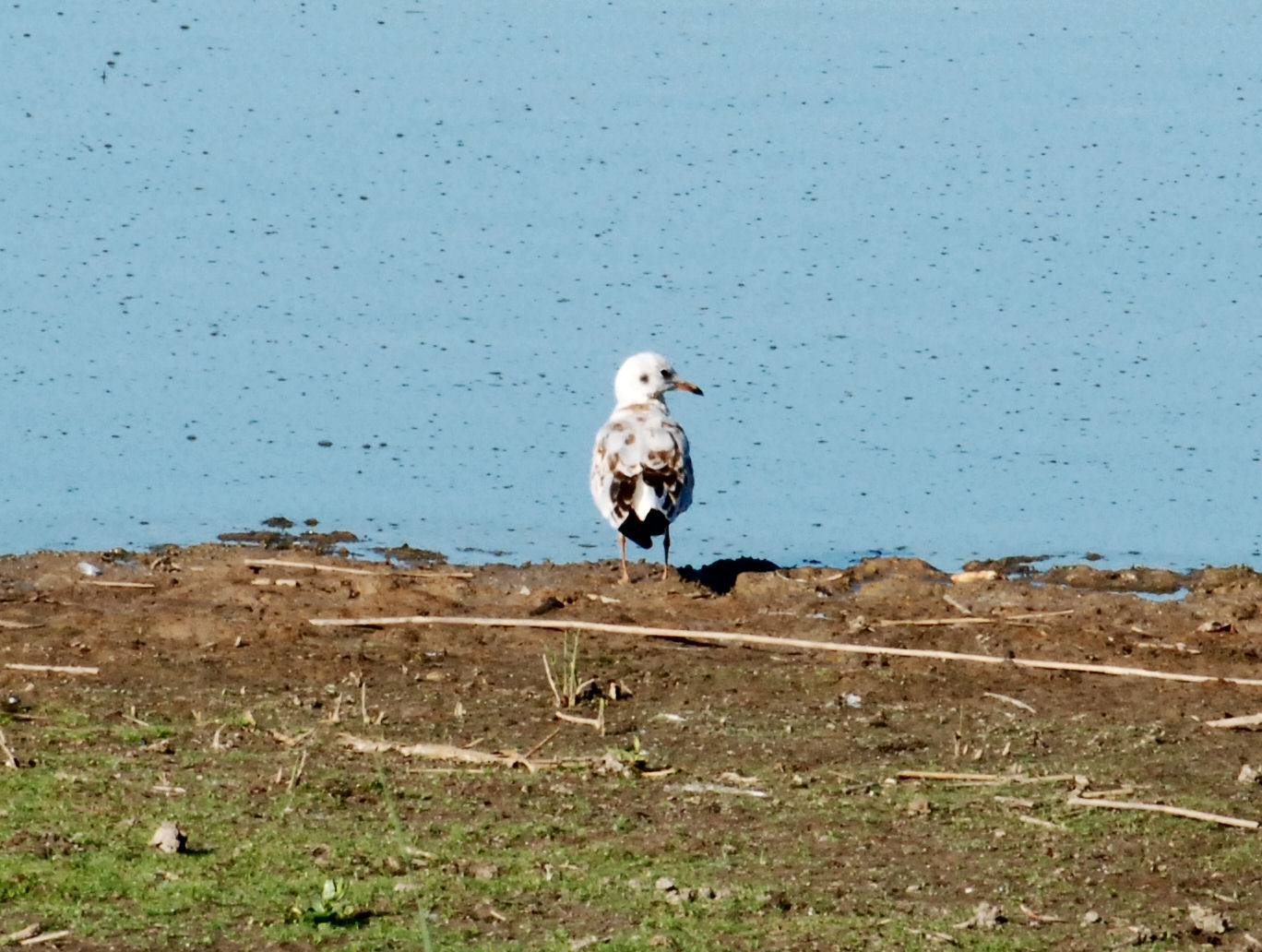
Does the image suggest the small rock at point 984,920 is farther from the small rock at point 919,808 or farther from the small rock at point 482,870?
the small rock at point 482,870

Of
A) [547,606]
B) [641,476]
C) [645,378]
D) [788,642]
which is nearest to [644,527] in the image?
[641,476]

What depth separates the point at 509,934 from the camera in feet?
16.1

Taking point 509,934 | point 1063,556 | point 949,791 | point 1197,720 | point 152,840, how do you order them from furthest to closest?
point 1063,556, point 1197,720, point 949,791, point 152,840, point 509,934

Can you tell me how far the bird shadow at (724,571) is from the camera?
10508mm

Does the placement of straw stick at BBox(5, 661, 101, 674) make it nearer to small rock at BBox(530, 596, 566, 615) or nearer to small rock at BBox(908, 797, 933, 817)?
small rock at BBox(530, 596, 566, 615)

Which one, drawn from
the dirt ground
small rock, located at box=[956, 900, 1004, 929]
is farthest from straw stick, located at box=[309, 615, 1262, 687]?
small rock, located at box=[956, 900, 1004, 929]

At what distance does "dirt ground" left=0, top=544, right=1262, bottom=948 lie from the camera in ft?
18.1

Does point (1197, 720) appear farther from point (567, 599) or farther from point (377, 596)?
point (377, 596)

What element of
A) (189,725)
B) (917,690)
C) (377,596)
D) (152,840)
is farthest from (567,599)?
(152,840)

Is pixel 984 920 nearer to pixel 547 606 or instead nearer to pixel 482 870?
pixel 482 870

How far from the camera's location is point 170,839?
5.36 meters

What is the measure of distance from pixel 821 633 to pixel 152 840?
13.1 ft

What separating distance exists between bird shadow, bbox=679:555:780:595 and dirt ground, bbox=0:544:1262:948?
2cm

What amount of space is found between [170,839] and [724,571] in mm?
5613
